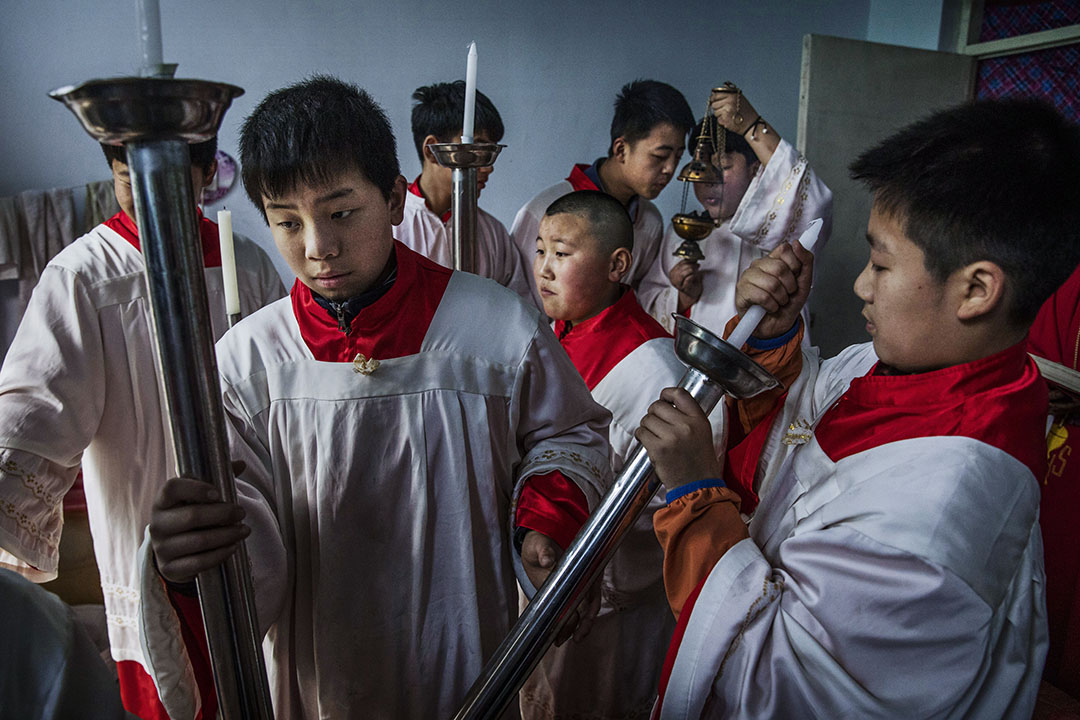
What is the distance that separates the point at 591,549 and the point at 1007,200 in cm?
80

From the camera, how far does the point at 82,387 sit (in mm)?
1961

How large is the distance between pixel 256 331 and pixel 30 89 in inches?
151

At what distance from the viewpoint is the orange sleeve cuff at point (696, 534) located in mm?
1144

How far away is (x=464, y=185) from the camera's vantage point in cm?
156

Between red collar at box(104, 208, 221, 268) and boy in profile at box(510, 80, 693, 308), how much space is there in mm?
1686

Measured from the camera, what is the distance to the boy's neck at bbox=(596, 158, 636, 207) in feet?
12.1

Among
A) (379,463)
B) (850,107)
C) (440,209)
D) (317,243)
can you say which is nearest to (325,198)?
(317,243)

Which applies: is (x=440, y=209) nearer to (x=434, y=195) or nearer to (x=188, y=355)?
(x=434, y=195)

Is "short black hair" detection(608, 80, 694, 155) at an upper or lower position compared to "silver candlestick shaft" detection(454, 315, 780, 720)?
upper

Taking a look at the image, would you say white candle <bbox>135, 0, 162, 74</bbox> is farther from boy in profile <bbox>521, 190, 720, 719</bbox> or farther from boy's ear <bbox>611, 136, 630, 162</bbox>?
boy's ear <bbox>611, 136, 630, 162</bbox>

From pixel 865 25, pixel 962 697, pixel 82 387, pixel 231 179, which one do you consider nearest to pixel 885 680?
pixel 962 697

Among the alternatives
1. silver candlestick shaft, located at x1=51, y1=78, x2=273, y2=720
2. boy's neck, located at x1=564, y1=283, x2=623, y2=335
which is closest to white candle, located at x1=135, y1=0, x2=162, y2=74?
silver candlestick shaft, located at x1=51, y1=78, x2=273, y2=720

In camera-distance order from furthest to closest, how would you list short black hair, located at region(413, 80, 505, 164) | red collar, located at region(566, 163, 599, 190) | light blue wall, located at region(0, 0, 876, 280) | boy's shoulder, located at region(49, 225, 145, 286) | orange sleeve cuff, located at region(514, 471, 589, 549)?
light blue wall, located at region(0, 0, 876, 280)
red collar, located at region(566, 163, 599, 190)
short black hair, located at region(413, 80, 505, 164)
boy's shoulder, located at region(49, 225, 145, 286)
orange sleeve cuff, located at region(514, 471, 589, 549)

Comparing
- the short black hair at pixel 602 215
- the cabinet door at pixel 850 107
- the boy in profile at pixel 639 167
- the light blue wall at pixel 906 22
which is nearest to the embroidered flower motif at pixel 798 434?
the short black hair at pixel 602 215
